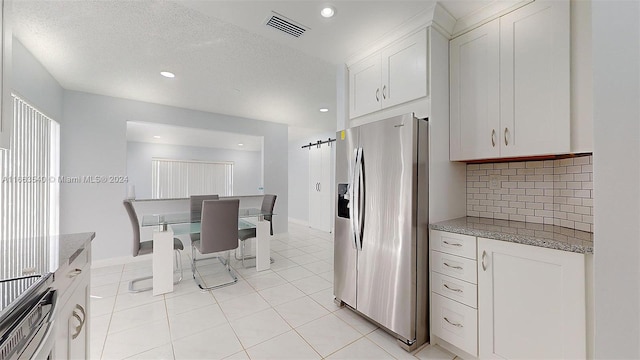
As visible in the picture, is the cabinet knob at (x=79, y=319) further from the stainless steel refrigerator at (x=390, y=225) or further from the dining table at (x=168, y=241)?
the stainless steel refrigerator at (x=390, y=225)

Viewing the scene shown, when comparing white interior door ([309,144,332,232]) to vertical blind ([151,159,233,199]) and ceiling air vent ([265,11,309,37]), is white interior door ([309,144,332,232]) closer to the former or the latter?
vertical blind ([151,159,233,199])

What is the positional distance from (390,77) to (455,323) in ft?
6.27

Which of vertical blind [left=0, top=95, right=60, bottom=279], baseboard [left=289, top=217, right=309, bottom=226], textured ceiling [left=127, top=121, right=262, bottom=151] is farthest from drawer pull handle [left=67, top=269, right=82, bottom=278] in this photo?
baseboard [left=289, top=217, right=309, bottom=226]

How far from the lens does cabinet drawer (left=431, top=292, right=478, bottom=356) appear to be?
1.54 meters

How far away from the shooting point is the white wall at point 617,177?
558mm

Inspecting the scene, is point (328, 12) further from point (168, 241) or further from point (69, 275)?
point (168, 241)

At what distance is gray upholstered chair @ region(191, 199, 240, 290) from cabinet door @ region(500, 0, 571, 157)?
105 inches

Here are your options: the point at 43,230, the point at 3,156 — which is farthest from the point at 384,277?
the point at 43,230

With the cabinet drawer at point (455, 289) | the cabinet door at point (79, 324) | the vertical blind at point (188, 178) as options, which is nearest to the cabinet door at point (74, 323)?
the cabinet door at point (79, 324)

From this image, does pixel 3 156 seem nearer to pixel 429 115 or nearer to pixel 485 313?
pixel 429 115

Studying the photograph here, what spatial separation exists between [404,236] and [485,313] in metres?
0.63

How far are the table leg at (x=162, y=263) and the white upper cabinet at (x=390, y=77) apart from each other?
2445 millimetres

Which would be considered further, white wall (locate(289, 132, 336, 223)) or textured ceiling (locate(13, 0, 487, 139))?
white wall (locate(289, 132, 336, 223))

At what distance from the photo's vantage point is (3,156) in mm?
2100
